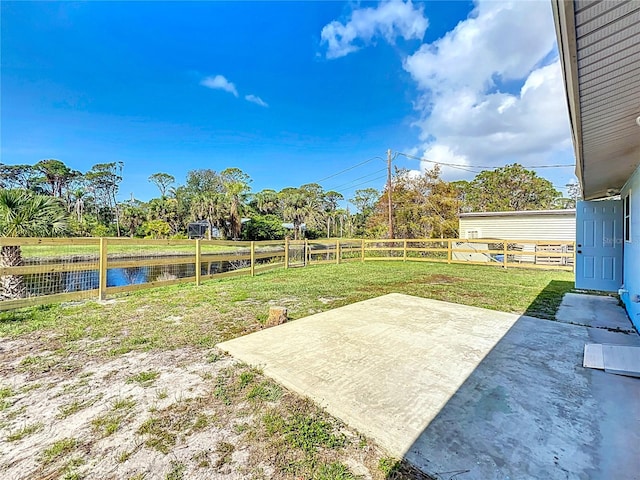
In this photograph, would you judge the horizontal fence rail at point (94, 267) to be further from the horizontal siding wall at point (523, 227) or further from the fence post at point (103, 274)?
the horizontal siding wall at point (523, 227)

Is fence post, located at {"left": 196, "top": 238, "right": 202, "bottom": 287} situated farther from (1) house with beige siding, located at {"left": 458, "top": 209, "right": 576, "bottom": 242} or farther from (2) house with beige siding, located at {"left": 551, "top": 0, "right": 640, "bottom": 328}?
(1) house with beige siding, located at {"left": 458, "top": 209, "right": 576, "bottom": 242}

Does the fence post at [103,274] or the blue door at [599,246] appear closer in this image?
the fence post at [103,274]

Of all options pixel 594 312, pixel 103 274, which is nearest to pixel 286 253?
pixel 103 274

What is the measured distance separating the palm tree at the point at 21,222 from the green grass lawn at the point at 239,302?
980 millimetres

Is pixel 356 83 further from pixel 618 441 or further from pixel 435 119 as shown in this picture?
pixel 618 441

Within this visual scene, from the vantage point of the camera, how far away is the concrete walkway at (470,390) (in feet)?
4.63

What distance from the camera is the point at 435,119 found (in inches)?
702

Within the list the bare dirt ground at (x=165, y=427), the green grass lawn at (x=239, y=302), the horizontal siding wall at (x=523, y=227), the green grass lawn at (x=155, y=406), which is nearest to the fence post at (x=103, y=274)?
the green grass lawn at (x=239, y=302)

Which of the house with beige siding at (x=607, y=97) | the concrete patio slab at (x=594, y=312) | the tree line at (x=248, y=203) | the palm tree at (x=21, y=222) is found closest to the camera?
the house with beige siding at (x=607, y=97)

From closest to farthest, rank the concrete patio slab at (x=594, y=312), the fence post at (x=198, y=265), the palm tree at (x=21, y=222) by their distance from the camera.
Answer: the concrete patio slab at (x=594, y=312)
the palm tree at (x=21, y=222)
the fence post at (x=198, y=265)

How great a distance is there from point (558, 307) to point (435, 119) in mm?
16229

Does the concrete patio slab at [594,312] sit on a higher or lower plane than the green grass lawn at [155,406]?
higher

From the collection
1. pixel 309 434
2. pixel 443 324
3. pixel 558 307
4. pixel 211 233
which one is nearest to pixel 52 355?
pixel 309 434

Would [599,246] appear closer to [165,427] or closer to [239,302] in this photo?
[239,302]
